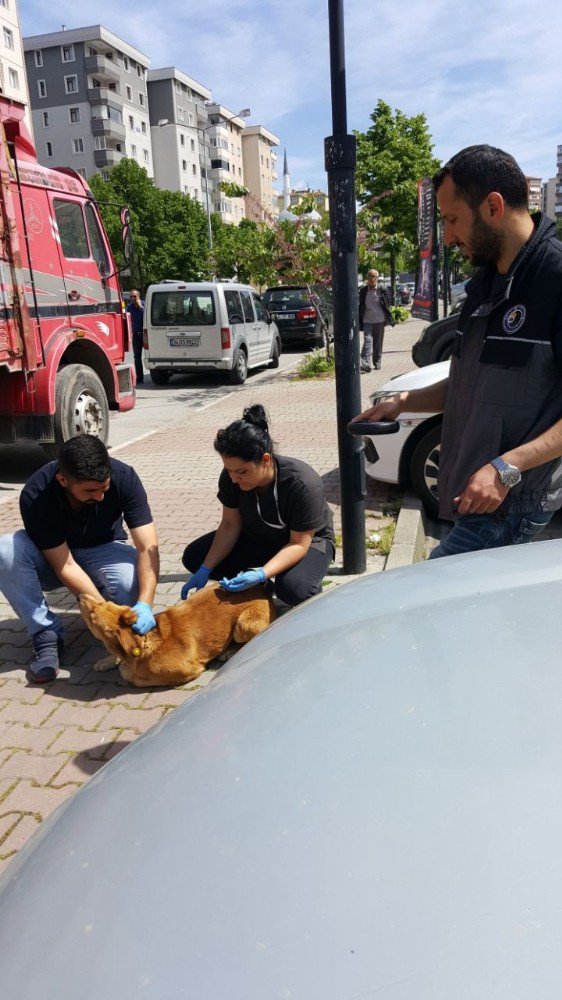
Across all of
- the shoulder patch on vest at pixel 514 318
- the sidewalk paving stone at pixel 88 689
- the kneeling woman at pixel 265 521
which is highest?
the shoulder patch on vest at pixel 514 318

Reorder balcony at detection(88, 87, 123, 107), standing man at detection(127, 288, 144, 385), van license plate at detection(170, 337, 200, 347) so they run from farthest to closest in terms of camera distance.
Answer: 1. balcony at detection(88, 87, 123, 107)
2. standing man at detection(127, 288, 144, 385)
3. van license plate at detection(170, 337, 200, 347)

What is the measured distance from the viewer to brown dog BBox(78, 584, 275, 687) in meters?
3.45

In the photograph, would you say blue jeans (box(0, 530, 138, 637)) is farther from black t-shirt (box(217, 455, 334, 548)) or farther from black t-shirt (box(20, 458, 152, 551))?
black t-shirt (box(217, 455, 334, 548))

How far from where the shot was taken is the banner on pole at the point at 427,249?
14.0 meters

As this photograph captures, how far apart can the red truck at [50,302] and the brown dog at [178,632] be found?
424 cm

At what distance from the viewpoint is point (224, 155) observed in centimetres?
8562

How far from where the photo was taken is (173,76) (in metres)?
70.8

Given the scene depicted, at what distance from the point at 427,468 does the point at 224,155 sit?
290 ft

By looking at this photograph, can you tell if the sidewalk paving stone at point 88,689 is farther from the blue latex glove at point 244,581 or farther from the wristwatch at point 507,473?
the wristwatch at point 507,473

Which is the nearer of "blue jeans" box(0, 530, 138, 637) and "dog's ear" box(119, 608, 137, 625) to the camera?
"dog's ear" box(119, 608, 137, 625)

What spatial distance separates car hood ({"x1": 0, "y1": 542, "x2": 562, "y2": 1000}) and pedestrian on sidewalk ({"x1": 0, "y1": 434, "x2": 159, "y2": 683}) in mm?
2302

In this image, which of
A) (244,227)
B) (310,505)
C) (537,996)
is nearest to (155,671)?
(310,505)

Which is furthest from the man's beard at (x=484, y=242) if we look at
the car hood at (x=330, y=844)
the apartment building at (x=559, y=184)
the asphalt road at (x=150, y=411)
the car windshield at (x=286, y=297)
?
the apartment building at (x=559, y=184)

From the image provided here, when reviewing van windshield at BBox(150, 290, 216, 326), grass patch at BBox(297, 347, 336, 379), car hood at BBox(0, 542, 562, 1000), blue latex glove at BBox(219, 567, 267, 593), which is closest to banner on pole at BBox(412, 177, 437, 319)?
grass patch at BBox(297, 347, 336, 379)
